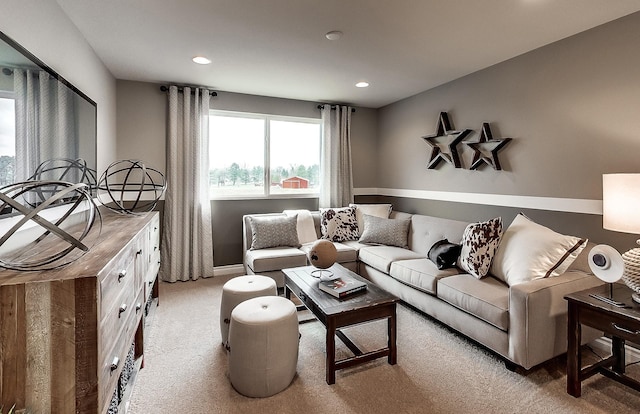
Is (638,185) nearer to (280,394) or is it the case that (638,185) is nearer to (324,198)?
(280,394)

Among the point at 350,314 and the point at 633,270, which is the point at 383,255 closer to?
the point at 350,314

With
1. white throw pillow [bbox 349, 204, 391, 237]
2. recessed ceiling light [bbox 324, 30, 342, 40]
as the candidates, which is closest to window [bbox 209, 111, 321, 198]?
white throw pillow [bbox 349, 204, 391, 237]

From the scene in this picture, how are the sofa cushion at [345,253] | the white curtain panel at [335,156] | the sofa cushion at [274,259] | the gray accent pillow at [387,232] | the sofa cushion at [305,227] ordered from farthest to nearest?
1. the white curtain panel at [335,156]
2. the sofa cushion at [305,227]
3. the gray accent pillow at [387,232]
4. the sofa cushion at [345,253]
5. the sofa cushion at [274,259]

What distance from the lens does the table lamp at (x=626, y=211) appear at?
1.80 meters

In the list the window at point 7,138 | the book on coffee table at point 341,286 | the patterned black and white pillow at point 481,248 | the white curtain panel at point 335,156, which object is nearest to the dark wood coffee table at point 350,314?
the book on coffee table at point 341,286

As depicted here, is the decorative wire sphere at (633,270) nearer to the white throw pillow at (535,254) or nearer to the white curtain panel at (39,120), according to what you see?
the white throw pillow at (535,254)

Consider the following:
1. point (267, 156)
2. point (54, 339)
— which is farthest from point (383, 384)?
point (267, 156)

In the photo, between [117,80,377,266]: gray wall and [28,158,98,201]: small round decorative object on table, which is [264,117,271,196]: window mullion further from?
[28,158,98,201]: small round decorative object on table

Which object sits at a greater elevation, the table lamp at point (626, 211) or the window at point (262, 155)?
the window at point (262, 155)

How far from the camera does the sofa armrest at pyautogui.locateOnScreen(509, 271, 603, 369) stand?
198 cm

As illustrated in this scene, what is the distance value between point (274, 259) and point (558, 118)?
2912 millimetres

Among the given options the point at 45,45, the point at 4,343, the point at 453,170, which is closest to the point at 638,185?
the point at 453,170

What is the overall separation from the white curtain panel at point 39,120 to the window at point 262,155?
2.27m

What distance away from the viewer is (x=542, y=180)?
2.83 m
